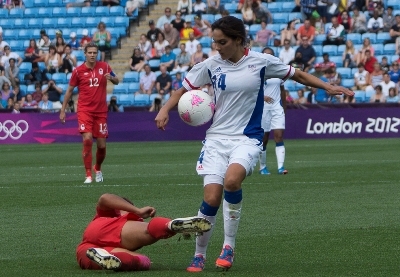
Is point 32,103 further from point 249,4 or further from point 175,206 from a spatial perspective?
point 175,206

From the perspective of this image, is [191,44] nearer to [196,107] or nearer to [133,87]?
[133,87]

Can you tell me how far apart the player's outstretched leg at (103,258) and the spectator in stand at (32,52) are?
2951cm

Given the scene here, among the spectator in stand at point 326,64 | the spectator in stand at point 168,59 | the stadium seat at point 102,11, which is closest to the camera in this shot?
the spectator in stand at point 326,64

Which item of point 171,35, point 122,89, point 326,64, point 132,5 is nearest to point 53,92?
point 122,89

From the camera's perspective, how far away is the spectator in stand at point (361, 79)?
102ft

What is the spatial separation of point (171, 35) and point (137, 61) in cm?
152

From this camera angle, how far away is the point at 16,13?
40000mm

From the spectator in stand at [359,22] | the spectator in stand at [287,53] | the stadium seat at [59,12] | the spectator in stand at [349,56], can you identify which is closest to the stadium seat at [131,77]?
the spectator in stand at [287,53]

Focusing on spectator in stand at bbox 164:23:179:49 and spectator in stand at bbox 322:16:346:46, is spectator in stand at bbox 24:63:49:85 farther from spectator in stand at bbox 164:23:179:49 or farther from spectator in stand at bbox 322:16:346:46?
spectator in stand at bbox 322:16:346:46

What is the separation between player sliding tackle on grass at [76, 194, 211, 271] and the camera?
25.8 ft

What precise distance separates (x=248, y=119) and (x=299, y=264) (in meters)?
1.28

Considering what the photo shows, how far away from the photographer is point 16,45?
38.6 m

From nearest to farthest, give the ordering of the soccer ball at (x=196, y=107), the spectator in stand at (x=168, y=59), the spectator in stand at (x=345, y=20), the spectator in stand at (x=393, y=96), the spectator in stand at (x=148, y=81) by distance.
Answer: the soccer ball at (x=196, y=107) < the spectator in stand at (x=393, y=96) < the spectator in stand at (x=345, y=20) < the spectator in stand at (x=148, y=81) < the spectator in stand at (x=168, y=59)

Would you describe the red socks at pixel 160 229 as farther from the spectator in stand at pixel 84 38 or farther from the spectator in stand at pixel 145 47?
the spectator in stand at pixel 84 38
